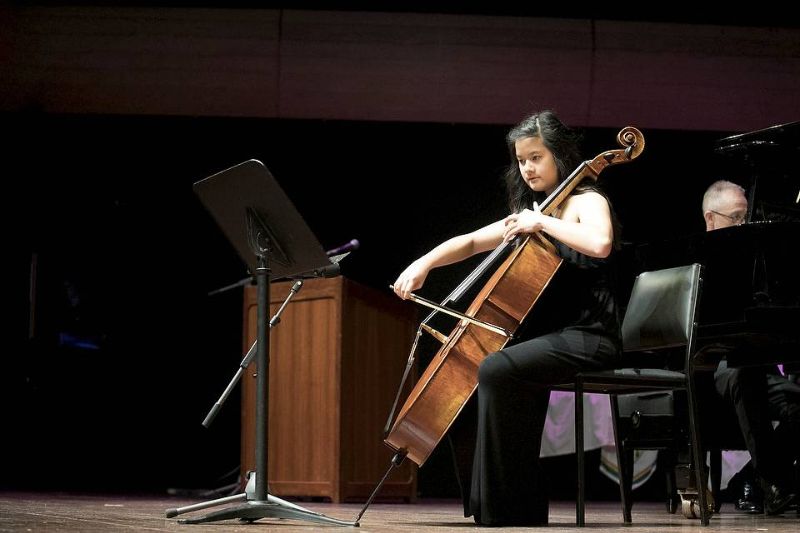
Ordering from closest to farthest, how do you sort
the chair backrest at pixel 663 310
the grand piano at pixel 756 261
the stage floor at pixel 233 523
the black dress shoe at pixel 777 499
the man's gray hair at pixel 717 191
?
the stage floor at pixel 233 523, the chair backrest at pixel 663 310, the grand piano at pixel 756 261, the black dress shoe at pixel 777 499, the man's gray hair at pixel 717 191

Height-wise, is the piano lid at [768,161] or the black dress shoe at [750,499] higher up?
the piano lid at [768,161]

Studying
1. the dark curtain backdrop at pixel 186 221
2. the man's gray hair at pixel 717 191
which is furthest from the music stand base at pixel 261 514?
the dark curtain backdrop at pixel 186 221

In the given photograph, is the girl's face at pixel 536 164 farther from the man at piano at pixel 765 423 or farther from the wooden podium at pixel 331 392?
the wooden podium at pixel 331 392

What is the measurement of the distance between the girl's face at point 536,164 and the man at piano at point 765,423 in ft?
5.22

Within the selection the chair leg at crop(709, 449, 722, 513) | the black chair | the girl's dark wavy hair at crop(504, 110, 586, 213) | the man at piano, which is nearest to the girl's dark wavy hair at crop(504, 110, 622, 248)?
the girl's dark wavy hair at crop(504, 110, 586, 213)

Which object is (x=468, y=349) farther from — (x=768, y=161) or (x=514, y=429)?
(x=768, y=161)

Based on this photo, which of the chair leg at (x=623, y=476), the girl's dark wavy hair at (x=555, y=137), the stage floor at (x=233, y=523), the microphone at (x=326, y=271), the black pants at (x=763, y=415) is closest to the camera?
the stage floor at (x=233, y=523)

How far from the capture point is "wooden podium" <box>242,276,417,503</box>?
4.79m

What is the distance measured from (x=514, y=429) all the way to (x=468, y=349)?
0.84ft

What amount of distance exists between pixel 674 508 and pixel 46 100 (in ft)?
14.7

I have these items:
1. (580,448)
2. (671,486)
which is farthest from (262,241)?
(671,486)

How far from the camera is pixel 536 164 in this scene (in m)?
3.15

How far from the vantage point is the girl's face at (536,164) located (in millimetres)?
3141

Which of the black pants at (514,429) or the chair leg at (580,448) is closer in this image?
the black pants at (514,429)
